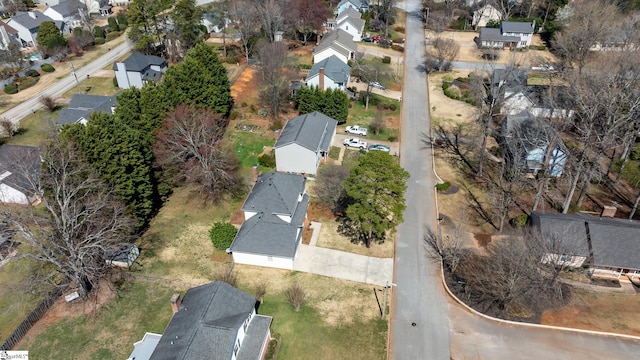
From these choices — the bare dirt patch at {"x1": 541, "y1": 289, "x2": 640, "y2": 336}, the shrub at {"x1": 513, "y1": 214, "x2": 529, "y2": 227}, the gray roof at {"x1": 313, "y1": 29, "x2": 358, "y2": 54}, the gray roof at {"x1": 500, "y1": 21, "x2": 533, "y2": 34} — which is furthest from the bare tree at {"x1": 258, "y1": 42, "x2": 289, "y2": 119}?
the gray roof at {"x1": 500, "y1": 21, "x2": 533, "y2": 34}

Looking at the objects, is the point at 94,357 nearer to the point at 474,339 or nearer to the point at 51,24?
the point at 474,339

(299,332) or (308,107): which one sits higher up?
(308,107)

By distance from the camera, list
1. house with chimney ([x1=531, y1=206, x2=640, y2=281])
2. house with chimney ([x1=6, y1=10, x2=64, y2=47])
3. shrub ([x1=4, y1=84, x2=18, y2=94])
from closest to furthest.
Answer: house with chimney ([x1=531, y1=206, x2=640, y2=281]) → shrub ([x1=4, y1=84, x2=18, y2=94]) → house with chimney ([x1=6, y1=10, x2=64, y2=47])

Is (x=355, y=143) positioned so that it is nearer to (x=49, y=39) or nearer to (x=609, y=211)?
(x=609, y=211)

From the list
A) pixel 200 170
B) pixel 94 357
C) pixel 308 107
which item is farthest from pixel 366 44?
pixel 94 357

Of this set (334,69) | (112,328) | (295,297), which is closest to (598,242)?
(295,297)

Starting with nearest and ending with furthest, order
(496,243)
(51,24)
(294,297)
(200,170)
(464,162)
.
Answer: (294,297) < (496,243) < (200,170) < (464,162) < (51,24)

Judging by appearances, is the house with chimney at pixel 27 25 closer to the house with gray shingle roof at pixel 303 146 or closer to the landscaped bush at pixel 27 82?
the landscaped bush at pixel 27 82

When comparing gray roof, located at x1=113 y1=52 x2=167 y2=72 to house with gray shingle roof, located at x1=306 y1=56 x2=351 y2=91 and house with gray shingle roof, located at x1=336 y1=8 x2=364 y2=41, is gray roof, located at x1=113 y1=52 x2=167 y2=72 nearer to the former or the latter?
house with gray shingle roof, located at x1=306 y1=56 x2=351 y2=91
